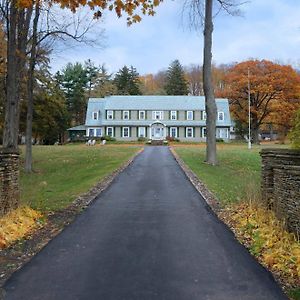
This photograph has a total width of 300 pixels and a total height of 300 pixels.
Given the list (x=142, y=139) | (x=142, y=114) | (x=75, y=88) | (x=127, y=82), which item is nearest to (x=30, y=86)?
(x=142, y=139)

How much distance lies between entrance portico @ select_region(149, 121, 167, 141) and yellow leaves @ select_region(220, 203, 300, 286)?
189 ft

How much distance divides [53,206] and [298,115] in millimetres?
7630

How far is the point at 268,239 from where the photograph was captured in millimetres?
8234

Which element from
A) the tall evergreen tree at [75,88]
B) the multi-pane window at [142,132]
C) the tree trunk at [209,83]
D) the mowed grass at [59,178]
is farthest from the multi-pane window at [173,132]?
the tree trunk at [209,83]

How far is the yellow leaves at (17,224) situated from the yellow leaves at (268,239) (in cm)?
444

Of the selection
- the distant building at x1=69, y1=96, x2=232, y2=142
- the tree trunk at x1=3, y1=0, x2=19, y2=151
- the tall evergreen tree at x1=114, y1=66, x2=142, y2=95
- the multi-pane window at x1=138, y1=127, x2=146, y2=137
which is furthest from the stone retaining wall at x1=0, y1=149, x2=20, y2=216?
the tall evergreen tree at x1=114, y1=66, x2=142, y2=95

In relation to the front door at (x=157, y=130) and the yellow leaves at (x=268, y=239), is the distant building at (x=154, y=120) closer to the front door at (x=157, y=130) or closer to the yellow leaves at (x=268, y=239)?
the front door at (x=157, y=130)

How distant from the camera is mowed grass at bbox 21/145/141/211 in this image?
49.2 feet

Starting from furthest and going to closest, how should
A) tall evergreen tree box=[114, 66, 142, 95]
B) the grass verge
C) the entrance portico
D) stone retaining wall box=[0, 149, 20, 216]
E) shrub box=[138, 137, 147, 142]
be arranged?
tall evergreen tree box=[114, 66, 142, 95] → the entrance portico → shrub box=[138, 137, 147, 142] → stone retaining wall box=[0, 149, 20, 216] → the grass verge

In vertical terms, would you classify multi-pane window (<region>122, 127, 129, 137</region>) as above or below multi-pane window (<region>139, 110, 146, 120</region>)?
below

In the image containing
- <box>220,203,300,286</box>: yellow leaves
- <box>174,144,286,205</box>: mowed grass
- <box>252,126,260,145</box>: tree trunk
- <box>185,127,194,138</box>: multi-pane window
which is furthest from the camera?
<box>185,127,194,138</box>: multi-pane window

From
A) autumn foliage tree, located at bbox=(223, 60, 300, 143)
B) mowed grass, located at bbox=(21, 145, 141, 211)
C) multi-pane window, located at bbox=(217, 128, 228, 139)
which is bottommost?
mowed grass, located at bbox=(21, 145, 141, 211)

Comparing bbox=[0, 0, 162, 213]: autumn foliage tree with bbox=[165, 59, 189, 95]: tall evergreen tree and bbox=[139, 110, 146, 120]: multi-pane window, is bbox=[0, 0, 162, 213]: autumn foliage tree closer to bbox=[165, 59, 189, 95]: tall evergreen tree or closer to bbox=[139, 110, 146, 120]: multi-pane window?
bbox=[139, 110, 146, 120]: multi-pane window

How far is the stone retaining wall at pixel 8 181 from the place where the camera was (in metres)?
10.7
